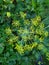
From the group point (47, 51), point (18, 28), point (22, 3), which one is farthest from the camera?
point (22, 3)

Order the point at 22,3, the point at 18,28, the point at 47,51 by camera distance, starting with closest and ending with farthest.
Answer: the point at 47,51, the point at 18,28, the point at 22,3

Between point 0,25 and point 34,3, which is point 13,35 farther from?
point 34,3

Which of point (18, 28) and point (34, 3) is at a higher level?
point (34, 3)

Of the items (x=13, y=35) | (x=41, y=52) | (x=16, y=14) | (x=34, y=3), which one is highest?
(x=34, y=3)

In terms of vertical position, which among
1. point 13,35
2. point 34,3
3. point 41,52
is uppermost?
point 34,3

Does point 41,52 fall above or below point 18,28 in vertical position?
below

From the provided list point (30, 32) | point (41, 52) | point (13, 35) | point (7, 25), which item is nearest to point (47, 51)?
point (41, 52)

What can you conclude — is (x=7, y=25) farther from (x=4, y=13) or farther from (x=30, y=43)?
(x=30, y=43)

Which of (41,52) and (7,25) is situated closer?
(41,52)

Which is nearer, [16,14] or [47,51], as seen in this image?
[47,51]
